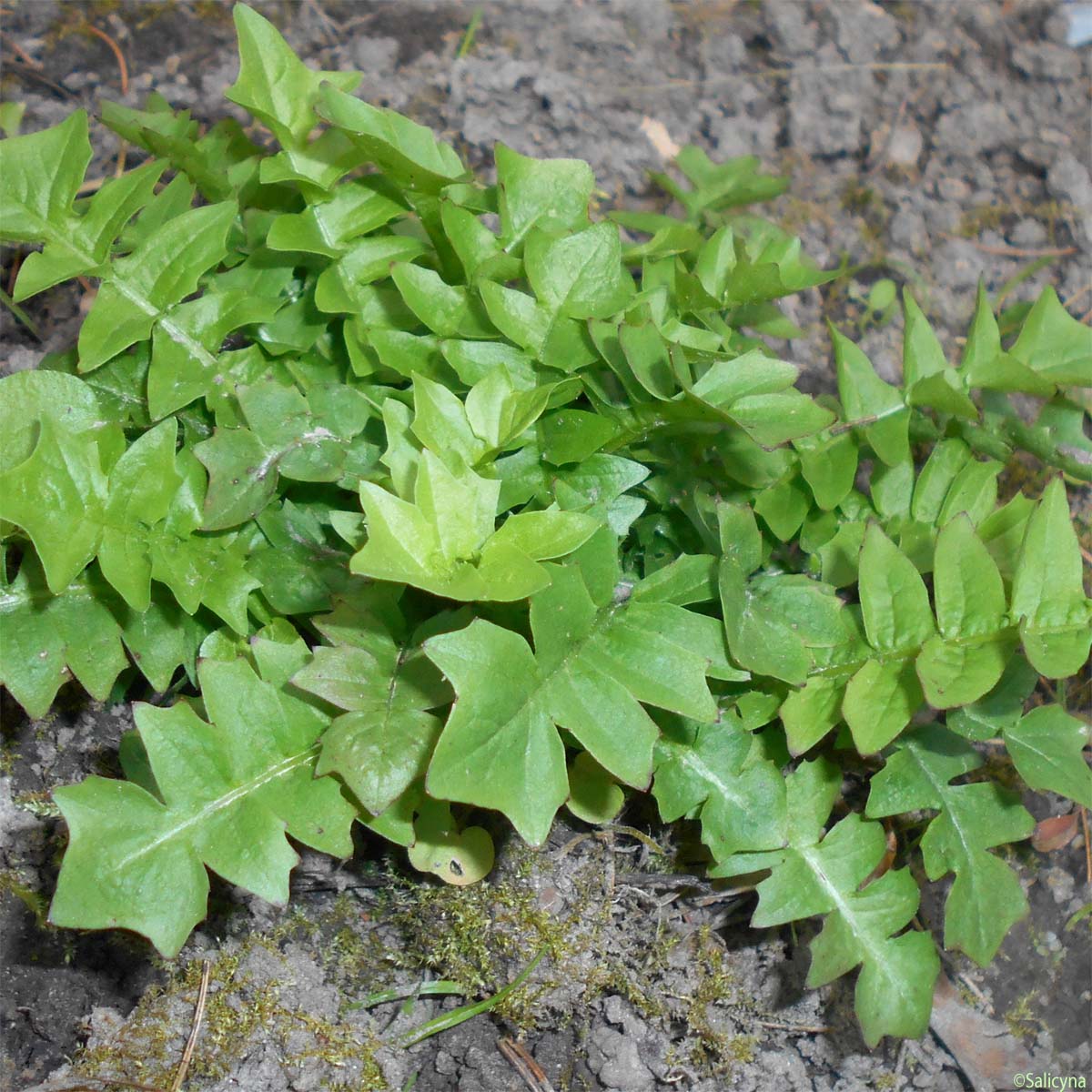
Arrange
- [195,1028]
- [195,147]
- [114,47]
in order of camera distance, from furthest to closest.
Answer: [114,47] < [195,147] < [195,1028]

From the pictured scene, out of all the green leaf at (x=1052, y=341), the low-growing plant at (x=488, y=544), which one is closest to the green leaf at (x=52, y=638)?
the low-growing plant at (x=488, y=544)

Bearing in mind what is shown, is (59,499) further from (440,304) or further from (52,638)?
(440,304)

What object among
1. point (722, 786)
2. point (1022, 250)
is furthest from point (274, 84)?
point (1022, 250)

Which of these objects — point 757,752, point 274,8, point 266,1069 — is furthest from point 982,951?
point 274,8

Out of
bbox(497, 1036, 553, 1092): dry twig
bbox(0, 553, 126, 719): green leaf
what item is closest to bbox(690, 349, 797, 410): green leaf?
bbox(0, 553, 126, 719): green leaf

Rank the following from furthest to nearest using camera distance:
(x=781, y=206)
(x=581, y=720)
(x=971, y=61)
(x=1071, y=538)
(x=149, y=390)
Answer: (x=971, y=61) < (x=781, y=206) < (x=149, y=390) < (x=1071, y=538) < (x=581, y=720)

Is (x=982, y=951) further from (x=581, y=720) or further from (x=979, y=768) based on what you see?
(x=581, y=720)

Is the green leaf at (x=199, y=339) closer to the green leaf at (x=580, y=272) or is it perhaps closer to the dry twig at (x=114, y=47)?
the green leaf at (x=580, y=272)
